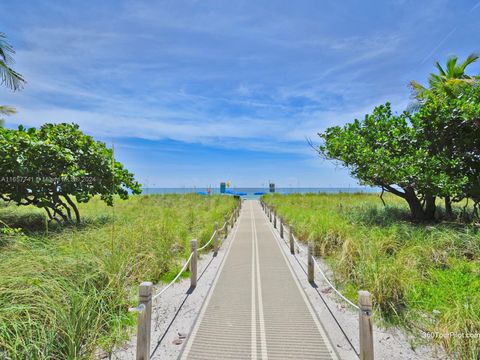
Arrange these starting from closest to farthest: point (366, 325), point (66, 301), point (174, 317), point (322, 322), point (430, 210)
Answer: point (366, 325)
point (66, 301)
point (322, 322)
point (174, 317)
point (430, 210)

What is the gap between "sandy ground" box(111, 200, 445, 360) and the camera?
354cm

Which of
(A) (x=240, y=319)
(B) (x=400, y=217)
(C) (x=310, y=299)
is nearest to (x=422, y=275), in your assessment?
(C) (x=310, y=299)

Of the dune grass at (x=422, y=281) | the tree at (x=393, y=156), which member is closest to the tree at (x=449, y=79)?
the tree at (x=393, y=156)

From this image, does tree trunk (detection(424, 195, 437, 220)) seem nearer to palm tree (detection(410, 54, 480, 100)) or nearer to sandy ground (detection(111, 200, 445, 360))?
palm tree (detection(410, 54, 480, 100))

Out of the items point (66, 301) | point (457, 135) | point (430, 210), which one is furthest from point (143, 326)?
point (430, 210)

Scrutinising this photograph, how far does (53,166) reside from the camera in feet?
33.5

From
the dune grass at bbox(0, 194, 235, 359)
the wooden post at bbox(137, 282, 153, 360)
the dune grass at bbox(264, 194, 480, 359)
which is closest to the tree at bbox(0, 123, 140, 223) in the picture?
the dune grass at bbox(0, 194, 235, 359)

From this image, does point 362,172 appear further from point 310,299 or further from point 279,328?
point 279,328

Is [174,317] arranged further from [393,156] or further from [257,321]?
[393,156]

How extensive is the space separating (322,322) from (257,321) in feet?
3.64

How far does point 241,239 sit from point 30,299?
363 inches

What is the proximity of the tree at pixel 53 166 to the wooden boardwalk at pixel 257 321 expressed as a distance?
5357 mm

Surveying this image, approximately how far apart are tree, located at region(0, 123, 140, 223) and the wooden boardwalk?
5357 millimetres

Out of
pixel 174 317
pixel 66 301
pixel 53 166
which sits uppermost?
pixel 53 166
